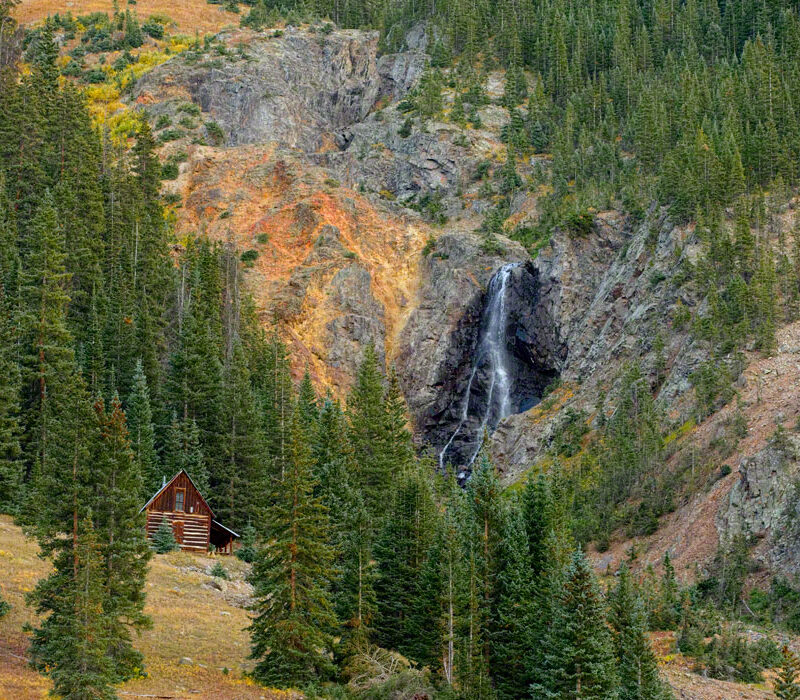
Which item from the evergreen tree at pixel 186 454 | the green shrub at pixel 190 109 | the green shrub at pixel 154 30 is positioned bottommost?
the evergreen tree at pixel 186 454

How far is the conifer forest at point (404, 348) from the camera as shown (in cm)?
3738

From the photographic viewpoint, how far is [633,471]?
65.3m

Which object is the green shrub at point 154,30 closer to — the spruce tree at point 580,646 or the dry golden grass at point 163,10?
the dry golden grass at point 163,10

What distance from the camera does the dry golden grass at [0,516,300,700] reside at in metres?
33.3

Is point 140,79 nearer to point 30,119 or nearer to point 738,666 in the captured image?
point 30,119

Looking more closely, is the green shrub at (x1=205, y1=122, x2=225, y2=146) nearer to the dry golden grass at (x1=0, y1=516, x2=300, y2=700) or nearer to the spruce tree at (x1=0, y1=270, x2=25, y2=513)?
the spruce tree at (x1=0, y1=270, x2=25, y2=513)

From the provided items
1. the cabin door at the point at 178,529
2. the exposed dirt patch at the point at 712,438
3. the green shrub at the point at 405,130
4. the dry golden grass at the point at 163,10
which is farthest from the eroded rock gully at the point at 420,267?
the cabin door at the point at 178,529

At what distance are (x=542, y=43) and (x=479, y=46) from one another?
8460 mm

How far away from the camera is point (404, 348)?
322 ft

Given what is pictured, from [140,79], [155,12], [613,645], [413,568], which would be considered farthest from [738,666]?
[155,12]

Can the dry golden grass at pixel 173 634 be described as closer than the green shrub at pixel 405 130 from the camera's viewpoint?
Yes

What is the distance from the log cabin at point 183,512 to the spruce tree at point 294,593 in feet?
60.8

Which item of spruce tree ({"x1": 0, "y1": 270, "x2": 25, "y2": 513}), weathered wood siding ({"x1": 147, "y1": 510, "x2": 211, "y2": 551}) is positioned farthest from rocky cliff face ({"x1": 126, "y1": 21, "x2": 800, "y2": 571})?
spruce tree ({"x1": 0, "y1": 270, "x2": 25, "y2": 513})

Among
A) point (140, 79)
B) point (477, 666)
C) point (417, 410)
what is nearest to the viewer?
point (477, 666)
